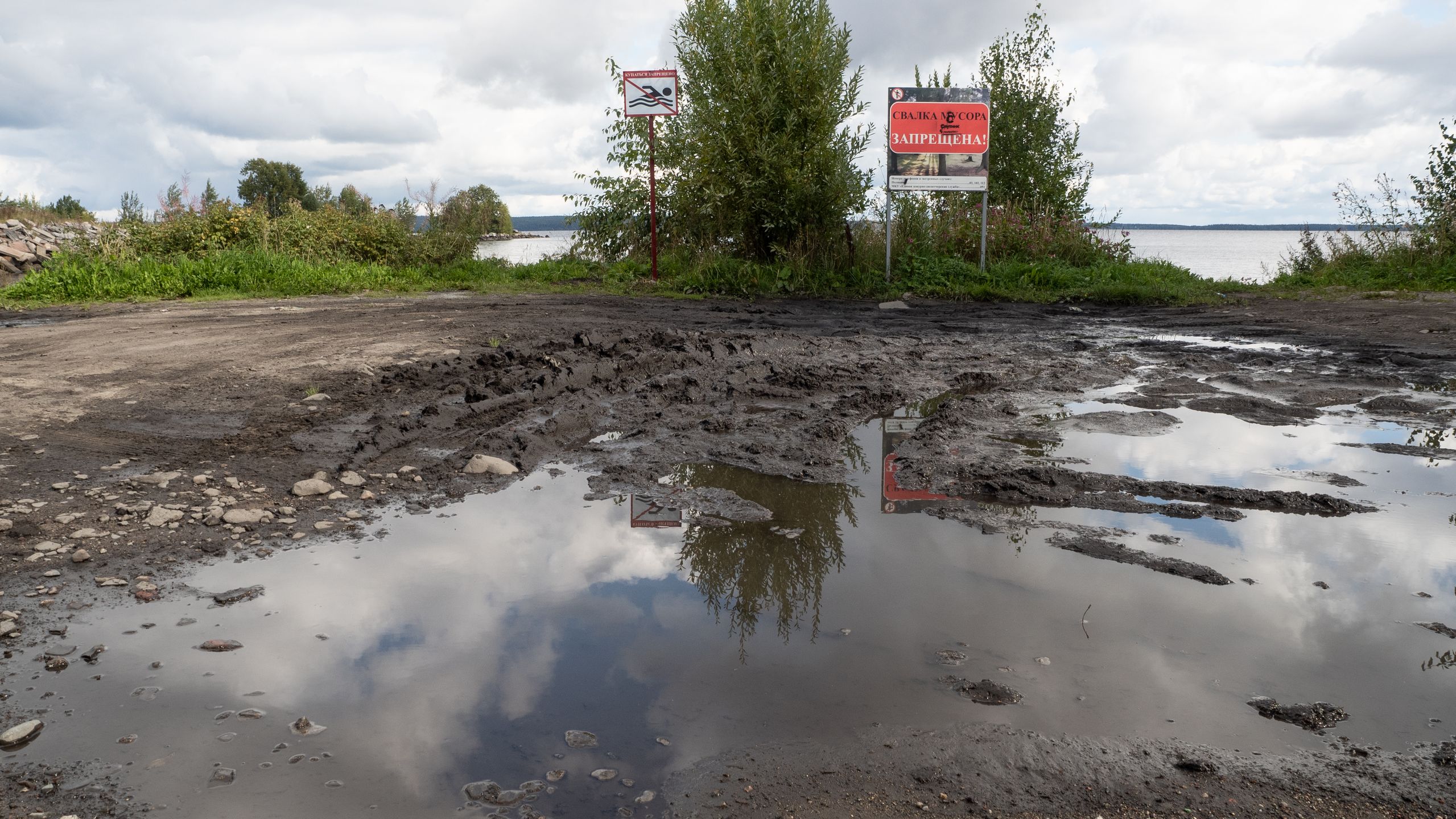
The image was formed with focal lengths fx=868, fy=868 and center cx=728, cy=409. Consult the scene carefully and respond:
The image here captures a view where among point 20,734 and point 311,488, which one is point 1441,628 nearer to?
point 20,734

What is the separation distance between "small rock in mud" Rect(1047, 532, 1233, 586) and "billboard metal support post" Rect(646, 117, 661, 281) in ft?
39.4

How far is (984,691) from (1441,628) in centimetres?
182

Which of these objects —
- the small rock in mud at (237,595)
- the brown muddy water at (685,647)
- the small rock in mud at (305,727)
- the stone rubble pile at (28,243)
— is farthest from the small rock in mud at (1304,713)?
the stone rubble pile at (28,243)

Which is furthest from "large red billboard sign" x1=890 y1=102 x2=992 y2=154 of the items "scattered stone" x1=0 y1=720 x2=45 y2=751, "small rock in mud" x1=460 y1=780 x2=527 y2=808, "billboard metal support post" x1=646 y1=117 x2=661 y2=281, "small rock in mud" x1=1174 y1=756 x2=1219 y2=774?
"scattered stone" x1=0 y1=720 x2=45 y2=751

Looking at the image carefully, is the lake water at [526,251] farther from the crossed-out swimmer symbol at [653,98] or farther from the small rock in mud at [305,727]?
the small rock in mud at [305,727]

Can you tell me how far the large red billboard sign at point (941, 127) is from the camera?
1470cm

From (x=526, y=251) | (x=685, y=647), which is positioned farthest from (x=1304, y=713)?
(x=526, y=251)

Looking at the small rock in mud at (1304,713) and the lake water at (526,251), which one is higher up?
the lake water at (526,251)

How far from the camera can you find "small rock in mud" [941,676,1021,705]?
266 centimetres

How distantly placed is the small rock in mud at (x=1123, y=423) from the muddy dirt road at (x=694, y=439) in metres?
0.03

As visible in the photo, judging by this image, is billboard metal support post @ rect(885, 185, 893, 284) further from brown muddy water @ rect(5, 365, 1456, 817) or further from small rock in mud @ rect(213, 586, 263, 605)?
small rock in mud @ rect(213, 586, 263, 605)

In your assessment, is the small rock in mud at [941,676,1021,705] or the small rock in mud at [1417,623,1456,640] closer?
the small rock in mud at [941,676,1021,705]

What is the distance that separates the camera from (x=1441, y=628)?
313 centimetres

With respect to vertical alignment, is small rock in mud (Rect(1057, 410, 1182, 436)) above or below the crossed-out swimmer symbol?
below
